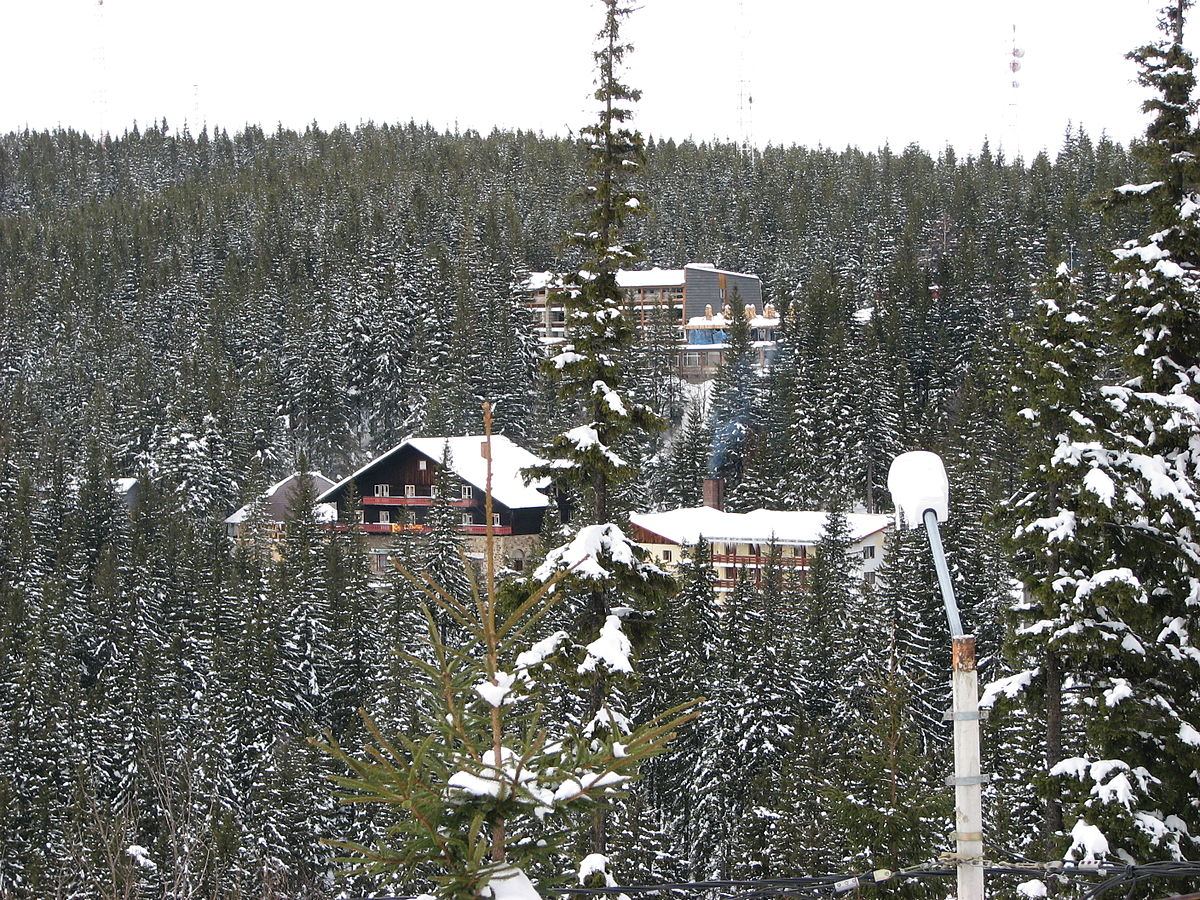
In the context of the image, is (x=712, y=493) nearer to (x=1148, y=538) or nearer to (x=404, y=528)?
(x=404, y=528)

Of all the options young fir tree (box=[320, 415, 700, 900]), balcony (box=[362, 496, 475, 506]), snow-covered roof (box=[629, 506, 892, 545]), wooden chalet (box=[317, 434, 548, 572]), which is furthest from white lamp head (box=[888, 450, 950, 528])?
balcony (box=[362, 496, 475, 506])

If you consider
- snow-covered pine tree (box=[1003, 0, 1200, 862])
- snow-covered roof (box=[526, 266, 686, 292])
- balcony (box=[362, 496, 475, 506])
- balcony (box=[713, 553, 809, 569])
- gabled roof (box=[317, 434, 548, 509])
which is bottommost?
balcony (box=[713, 553, 809, 569])

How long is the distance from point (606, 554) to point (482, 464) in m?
48.3

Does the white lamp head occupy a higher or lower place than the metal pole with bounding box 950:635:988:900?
higher

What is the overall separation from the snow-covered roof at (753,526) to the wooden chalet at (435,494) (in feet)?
24.0

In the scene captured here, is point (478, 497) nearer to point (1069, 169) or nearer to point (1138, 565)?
point (1138, 565)

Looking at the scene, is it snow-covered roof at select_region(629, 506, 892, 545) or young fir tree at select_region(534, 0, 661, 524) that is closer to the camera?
young fir tree at select_region(534, 0, 661, 524)

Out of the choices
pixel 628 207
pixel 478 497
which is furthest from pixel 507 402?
pixel 628 207

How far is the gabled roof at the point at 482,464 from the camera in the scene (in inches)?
2453

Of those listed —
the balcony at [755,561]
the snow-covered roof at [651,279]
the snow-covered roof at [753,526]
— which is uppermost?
the snow-covered roof at [651,279]

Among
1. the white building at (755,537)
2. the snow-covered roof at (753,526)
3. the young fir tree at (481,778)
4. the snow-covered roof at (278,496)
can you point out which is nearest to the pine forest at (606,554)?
the young fir tree at (481,778)

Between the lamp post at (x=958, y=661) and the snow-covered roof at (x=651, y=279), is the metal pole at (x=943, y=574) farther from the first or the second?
the snow-covered roof at (x=651, y=279)

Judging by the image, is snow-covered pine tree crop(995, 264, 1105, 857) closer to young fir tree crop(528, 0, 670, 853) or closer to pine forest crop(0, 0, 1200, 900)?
pine forest crop(0, 0, 1200, 900)

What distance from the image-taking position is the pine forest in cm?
1371
